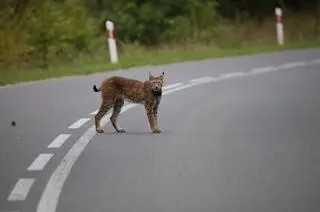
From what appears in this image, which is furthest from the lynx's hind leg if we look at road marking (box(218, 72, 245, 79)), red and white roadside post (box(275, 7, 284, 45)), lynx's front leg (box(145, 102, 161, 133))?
red and white roadside post (box(275, 7, 284, 45))

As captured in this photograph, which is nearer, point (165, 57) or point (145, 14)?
point (165, 57)

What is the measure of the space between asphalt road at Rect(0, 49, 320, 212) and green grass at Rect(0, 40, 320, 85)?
8.66 feet

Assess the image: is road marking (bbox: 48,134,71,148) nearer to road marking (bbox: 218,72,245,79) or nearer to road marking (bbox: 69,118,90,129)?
road marking (bbox: 69,118,90,129)

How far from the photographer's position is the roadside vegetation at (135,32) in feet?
72.8

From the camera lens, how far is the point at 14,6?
24000 millimetres

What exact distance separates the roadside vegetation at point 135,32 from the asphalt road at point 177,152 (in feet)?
16.7

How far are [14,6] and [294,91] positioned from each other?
11314 millimetres

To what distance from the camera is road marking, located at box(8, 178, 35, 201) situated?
711 cm

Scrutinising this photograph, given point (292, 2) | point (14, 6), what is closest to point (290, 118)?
point (14, 6)

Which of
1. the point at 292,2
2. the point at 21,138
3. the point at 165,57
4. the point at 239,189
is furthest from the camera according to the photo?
the point at 292,2

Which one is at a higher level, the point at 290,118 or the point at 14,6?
the point at 14,6

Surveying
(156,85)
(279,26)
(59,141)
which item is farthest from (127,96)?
(279,26)

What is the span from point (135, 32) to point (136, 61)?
969 cm

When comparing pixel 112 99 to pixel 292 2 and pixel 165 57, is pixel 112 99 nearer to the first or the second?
pixel 165 57
